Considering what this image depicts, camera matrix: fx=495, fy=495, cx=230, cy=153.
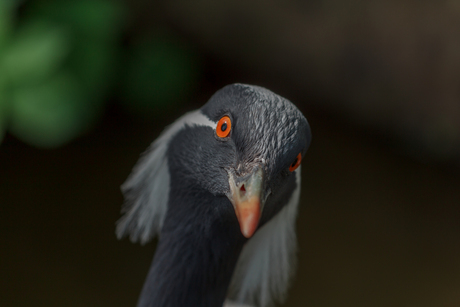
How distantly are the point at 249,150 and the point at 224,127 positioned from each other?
7.1 inches

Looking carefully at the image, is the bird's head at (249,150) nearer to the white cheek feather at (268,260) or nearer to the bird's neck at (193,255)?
the bird's neck at (193,255)

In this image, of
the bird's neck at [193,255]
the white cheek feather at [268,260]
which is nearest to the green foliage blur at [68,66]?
the bird's neck at [193,255]

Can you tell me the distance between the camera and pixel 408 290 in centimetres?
411

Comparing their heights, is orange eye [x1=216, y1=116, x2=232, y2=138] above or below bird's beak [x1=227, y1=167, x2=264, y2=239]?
above

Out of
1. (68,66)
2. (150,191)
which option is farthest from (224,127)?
(68,66)

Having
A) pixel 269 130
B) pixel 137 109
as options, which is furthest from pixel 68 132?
pixel 269 130

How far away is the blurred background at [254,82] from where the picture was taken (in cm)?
360

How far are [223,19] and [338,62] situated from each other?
1.19 metres

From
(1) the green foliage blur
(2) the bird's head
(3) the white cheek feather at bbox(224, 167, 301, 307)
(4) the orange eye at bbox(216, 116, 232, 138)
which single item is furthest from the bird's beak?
(1) the green foliage blur

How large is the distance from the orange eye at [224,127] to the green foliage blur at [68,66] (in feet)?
6.06

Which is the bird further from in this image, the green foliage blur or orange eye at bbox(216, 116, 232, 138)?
the green foliage blur

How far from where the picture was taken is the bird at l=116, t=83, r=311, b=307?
1.66 meters

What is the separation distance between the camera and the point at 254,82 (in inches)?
206

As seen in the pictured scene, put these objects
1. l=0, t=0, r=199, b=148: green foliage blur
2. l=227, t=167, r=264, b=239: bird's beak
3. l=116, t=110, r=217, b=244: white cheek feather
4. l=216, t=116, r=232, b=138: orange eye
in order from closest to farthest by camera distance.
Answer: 1. l=227, t=167, r=264, b=239: bird's beak
2. l=216, t=116, r=232, b=138: orange eye
3. l=116, t=110, r=217, b=244: white cheek feather
4. l=0, t=0, r=199, b=148: green foliage blur
